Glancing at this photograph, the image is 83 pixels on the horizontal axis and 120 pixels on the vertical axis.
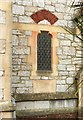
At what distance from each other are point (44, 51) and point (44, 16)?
101 cm

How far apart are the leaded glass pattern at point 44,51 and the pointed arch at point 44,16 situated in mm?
381

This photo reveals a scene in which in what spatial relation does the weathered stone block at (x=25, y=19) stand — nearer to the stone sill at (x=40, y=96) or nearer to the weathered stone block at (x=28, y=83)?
the weathered stone block at (x=28, y=83)

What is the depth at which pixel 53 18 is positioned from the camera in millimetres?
8820

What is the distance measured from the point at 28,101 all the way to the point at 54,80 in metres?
1.05

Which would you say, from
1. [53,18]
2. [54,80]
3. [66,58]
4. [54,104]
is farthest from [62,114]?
[53,18]

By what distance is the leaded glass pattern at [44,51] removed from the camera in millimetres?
8750

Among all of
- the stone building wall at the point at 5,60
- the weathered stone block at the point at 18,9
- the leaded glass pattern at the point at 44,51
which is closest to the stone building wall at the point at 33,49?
the weathered stone block at the point at 18,9

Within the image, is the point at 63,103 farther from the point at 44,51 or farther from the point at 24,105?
the point at 44,51

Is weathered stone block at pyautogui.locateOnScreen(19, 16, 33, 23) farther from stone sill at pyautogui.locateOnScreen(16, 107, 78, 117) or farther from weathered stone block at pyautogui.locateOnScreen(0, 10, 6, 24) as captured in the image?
stone sill at pyautogui.locateOnScreen(16, 107, 78, 117)

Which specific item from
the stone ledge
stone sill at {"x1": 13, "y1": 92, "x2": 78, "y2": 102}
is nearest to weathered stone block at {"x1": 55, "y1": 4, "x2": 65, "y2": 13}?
stone sill at {"x1": 13, "y1": 92, "x2": 78, "y2": 102}

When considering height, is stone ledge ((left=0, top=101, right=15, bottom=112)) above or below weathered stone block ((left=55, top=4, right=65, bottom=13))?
below

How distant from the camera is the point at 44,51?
8812mm

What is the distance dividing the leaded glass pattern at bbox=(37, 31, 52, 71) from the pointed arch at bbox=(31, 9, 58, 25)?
381 mm

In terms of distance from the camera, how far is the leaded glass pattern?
8750 mm
